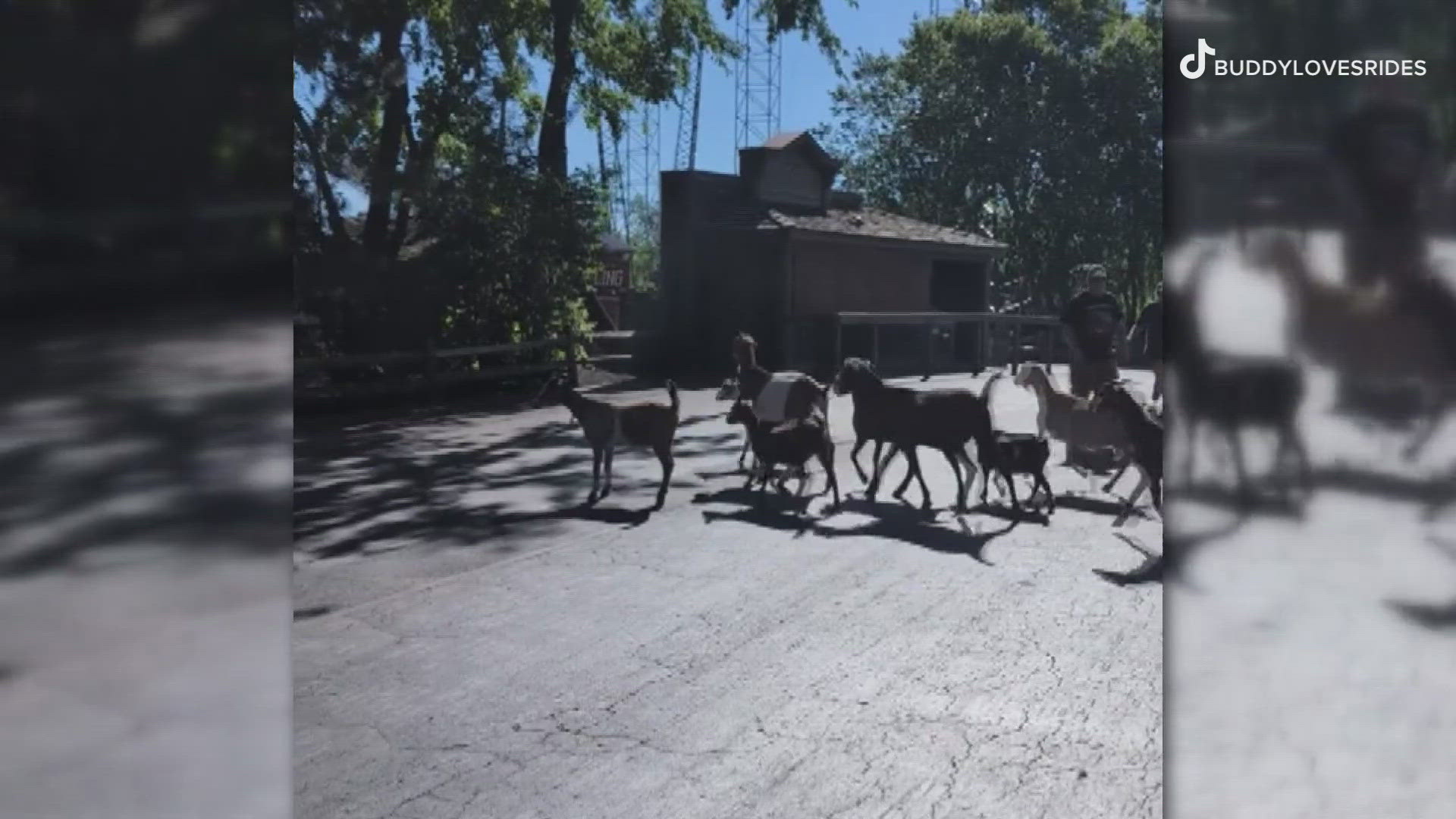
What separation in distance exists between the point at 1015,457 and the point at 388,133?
4.87 ft

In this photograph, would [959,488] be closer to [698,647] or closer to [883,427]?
[883,427]

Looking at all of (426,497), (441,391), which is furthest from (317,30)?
(426,497)

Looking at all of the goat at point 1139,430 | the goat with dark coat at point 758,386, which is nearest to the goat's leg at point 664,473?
the goat with dark coat at point 758,386

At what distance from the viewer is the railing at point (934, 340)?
2.14 meters

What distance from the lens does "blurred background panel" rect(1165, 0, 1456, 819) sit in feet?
5.23

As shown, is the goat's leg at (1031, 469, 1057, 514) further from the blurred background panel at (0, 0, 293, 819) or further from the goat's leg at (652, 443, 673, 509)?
the blurred background panel at (0, 0, 293, 819)

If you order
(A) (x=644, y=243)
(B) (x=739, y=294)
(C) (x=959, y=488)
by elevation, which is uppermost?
(A) (x=644, y=243)

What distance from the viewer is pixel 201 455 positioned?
2.48 m

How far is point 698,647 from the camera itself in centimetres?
299

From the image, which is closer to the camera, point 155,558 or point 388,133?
point 388,133

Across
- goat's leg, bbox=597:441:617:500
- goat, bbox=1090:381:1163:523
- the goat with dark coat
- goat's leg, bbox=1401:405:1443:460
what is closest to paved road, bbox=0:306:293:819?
the goat with dark coat

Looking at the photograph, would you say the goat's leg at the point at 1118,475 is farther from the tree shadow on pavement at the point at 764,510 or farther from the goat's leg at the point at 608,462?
the goat's leg at the point at 608,462

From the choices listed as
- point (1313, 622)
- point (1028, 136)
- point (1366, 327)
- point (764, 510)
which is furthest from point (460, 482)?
point (1366, 327)

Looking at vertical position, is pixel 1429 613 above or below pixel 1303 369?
below
